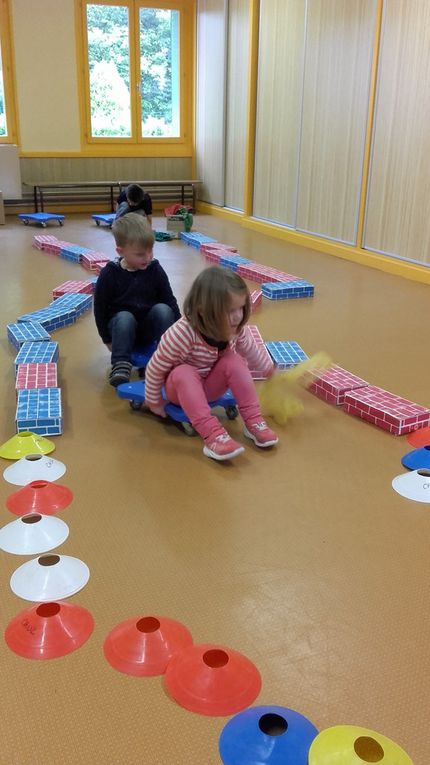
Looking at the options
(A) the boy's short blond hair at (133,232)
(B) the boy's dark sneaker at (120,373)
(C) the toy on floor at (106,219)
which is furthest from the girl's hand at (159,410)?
(C) the toy on floor at (106,219)

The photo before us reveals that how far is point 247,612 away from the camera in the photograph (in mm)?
1644

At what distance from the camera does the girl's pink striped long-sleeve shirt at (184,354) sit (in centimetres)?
243

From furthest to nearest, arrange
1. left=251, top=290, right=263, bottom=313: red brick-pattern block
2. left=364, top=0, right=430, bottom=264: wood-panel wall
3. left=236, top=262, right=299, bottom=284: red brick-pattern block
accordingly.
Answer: left=364, top=0, right=430, bottom=264: wood-panel wall, left=236, top=262, right=299, bottom=284: red brick-pattern block, left=251, top=290, right=263, bottom=313: red brick-pattern block

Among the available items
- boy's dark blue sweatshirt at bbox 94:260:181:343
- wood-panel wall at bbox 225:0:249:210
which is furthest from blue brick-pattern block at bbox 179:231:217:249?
boy's dark blue sweatshirt at bbox 94:260:181:343

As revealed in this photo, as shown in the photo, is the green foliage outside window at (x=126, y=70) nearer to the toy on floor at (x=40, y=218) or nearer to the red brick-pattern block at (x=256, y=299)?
the toy on floor at (x=40, y=218)

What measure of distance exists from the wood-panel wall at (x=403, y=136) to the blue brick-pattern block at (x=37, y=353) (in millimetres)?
3408

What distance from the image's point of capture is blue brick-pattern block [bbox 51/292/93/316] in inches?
165

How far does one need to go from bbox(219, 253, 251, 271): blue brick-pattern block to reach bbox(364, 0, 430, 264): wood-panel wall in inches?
51.0

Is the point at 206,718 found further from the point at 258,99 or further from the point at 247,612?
the point at 258,99

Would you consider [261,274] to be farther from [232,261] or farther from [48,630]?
[48,630]

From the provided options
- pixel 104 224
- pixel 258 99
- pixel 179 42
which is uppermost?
pixel 179 42

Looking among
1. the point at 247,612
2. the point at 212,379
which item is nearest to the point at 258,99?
the point at 212,379

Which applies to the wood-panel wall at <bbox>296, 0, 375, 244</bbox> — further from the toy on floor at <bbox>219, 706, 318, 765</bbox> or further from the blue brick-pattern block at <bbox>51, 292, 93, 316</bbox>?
the toy on floor at <bbox>219, 706, 318, 765</bbox>

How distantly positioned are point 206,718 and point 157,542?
0.63m
